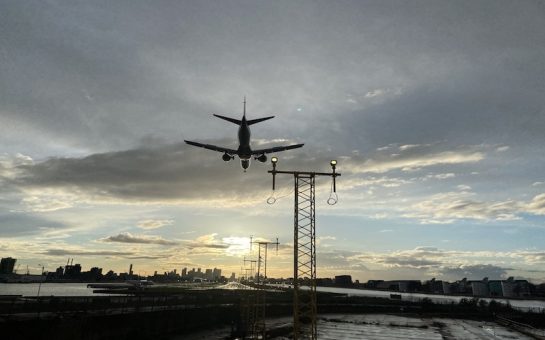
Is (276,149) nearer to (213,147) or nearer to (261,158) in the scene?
(261,158)

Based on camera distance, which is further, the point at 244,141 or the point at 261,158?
the point at 244,141

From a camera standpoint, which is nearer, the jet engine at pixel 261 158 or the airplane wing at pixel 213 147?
the airplane wing at pixel 213 147

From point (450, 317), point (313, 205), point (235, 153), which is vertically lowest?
point (450, 317)

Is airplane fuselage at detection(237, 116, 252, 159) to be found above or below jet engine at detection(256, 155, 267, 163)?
above

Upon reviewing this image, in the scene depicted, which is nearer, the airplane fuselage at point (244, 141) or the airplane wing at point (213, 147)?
the airplane wing at point (213, 147)

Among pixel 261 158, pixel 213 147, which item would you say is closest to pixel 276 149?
pixel 261 158

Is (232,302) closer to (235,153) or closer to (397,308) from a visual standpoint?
(235,153)

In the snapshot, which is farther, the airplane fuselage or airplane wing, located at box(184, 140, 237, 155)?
the airplane fuselage

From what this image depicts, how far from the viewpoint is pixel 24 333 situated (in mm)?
36344

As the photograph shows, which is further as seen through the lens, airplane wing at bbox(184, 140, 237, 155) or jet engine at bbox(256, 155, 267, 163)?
jet engine at bbox(256, 155, 267, 163)

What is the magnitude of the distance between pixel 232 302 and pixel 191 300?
11393 millimetres

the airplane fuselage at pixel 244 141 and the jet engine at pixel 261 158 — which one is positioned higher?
the airplane fuselage at pixel 244 141

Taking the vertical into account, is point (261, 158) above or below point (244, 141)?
below

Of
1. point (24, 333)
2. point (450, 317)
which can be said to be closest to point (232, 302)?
point (24, 333)
